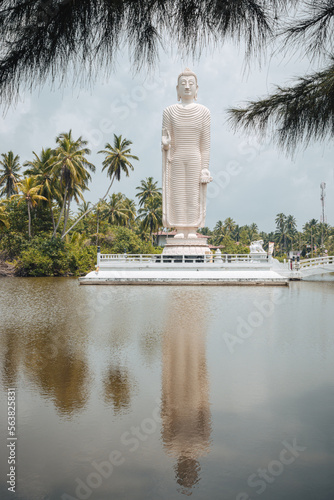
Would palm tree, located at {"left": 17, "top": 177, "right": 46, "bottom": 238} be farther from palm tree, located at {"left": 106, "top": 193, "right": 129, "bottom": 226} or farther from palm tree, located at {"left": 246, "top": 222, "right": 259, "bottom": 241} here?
palm tree, located at {"left": 246, "top": 222, "right": 259, "bottom": 241}

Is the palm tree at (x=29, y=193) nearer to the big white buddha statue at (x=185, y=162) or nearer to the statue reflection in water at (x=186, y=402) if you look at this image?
the big white buddha statue at (x=185, y=162)

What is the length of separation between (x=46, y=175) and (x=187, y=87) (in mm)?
11471

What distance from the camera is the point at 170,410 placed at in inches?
171

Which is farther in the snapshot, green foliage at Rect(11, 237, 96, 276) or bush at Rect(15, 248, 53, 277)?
green foliage at Rect(11, 237, 96, 276)

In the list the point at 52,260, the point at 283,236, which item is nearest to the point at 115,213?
the point at 52,260

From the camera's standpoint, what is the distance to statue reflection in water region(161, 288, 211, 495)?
328cm

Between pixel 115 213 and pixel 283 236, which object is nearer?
pixel 115 213

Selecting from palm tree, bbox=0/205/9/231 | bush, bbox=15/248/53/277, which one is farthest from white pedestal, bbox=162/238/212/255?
palm tree, bbox=0/205/9/231

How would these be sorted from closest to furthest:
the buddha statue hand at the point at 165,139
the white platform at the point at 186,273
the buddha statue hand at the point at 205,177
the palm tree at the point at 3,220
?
the white platform at the point at 186,273 < the buddha statue hand at the point at 165,139 < the buddha statue hand at the point at 205,177 < the palm tree at the point at 3,220

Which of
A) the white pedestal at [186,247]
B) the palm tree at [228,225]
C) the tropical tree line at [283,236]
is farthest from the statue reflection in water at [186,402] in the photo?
the palm tree at [228,225]

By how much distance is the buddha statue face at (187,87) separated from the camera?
90.7 ft

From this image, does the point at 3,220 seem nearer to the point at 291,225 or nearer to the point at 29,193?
the point at 29,193

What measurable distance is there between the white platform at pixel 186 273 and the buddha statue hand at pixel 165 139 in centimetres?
755

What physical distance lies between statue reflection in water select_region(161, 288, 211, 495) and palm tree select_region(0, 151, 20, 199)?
36.4 m
